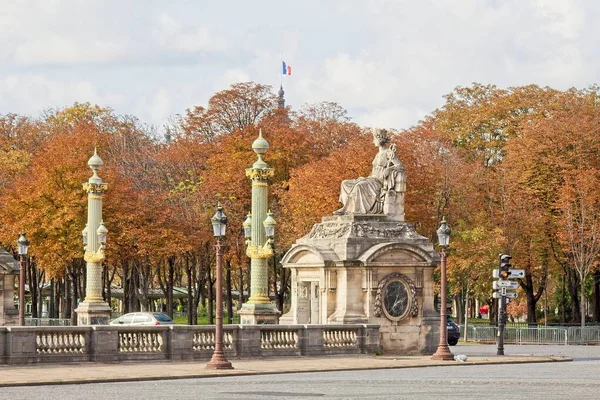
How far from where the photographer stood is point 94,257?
56.9m

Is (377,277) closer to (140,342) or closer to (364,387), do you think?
(140,342)

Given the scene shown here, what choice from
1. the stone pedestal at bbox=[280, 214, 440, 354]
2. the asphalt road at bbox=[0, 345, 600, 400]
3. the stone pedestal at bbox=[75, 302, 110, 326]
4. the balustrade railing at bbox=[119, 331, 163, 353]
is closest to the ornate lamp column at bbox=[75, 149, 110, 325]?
the stone pedestal at bbox=[75, 302, 110, 326]

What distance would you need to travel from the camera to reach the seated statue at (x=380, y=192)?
1714 inches

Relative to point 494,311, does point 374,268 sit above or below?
above

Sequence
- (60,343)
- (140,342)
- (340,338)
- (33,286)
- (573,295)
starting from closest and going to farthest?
1. (60,343)
2. (140,342)
3. (340,338)
4. (573,295)
5. (33,286)

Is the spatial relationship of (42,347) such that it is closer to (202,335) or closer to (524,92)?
(202,335)

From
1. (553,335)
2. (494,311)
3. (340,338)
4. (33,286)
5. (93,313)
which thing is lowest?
(553,335)

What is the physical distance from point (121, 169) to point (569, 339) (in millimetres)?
30448

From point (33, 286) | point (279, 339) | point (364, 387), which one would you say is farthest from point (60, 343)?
point (33, 286)

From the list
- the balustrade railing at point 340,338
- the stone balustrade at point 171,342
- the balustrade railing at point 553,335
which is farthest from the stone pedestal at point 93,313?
the balustrade railing at point 553,335

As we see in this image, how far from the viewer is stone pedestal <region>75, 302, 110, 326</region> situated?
184 feet

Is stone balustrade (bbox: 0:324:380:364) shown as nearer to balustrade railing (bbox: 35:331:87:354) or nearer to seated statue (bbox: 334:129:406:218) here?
balustrade railing (bbox: 35:331:87:354)

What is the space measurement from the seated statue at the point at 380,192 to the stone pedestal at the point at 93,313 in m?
15.9

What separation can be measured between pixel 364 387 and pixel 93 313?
3026 centimetres
